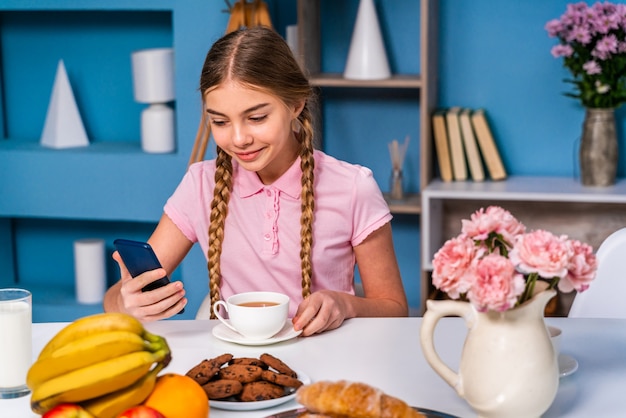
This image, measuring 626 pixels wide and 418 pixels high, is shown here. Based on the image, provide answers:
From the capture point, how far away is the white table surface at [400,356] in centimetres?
119

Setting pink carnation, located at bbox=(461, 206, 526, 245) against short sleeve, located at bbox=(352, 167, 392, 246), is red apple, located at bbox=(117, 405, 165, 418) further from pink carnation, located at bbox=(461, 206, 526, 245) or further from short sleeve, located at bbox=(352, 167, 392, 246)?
short sleeve, located at bbox=(352, 167, 392, 246)

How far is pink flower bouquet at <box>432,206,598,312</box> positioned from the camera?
3.39 ft

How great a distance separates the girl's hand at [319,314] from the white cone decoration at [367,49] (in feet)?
5.43

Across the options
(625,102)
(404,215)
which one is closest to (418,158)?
(404,215)

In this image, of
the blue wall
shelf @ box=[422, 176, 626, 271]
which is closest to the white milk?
shelf @ box=[422, 176, 626, 271]

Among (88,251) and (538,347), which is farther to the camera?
(88,251)

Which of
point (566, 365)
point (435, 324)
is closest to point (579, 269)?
point (435, 324)

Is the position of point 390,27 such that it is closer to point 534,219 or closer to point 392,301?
point 534,219

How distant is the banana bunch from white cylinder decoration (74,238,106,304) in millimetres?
2411

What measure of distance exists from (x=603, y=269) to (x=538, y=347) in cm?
72

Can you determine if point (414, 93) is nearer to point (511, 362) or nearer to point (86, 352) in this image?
point (511, 362)

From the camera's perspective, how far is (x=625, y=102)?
9.65 ft

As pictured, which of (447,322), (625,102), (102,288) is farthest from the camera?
(102,288)

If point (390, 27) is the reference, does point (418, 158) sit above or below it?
below
